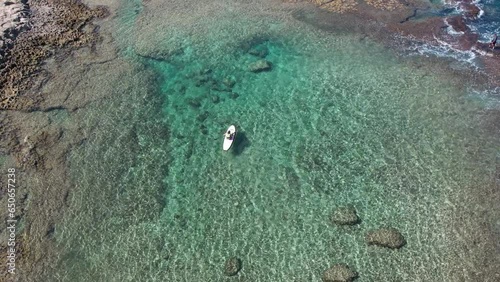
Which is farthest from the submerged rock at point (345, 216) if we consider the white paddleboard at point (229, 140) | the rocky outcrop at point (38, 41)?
the rocky outcrop at point (38, 41)

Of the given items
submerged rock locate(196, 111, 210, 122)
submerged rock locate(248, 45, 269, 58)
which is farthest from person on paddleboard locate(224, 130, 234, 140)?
submerged rock locate(248, 45, 269, 58)

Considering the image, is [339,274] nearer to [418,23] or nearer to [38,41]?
[418,23]

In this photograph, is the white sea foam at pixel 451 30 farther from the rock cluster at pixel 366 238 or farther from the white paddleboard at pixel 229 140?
the white paddleboard at pixel 229 140

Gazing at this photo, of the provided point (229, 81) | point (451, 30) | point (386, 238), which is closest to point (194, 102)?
point (229, 81)

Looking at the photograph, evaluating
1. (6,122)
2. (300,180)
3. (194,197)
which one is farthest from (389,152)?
(6,122)

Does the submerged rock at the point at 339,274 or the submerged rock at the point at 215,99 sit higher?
the submerged rock at the point at 215,99

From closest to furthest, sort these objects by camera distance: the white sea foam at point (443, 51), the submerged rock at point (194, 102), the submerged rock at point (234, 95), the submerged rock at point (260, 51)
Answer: the submerged rock at point (194, 102), the submerged rock at point (234, 95), the white sea foam at point (443, 51), the submerged rock at point (260, 51)

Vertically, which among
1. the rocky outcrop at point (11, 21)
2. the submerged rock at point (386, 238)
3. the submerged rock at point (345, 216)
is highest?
the rocky outcrop at point (11, 21)
